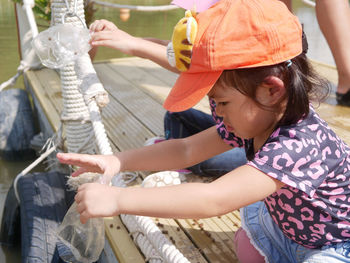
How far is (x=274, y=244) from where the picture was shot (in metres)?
1.38

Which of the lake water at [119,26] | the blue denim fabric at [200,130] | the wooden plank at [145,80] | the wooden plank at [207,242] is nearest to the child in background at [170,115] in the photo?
the blue denim fabric at [200,130]

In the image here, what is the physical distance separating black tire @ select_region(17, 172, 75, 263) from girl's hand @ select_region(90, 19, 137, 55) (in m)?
0.74

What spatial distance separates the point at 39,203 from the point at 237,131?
1198mm

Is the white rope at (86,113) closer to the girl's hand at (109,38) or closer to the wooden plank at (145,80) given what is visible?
the girl's hand at (109,38)

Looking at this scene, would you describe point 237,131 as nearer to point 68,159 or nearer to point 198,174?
point 68,159

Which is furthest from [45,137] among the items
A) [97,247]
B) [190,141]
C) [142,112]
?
[190,141]

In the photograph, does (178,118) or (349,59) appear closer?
(178,118)

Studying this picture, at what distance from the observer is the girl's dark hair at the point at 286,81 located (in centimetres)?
102

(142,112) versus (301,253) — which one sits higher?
(301,253)

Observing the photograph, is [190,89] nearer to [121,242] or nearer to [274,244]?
[274,244]

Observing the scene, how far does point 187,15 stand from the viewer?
107 centimetres

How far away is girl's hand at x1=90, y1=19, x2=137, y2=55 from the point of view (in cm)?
166

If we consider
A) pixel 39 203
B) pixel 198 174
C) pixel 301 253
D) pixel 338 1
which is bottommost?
pixel 39 203

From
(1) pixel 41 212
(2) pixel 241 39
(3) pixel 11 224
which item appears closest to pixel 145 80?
(3) pixel 11 224
